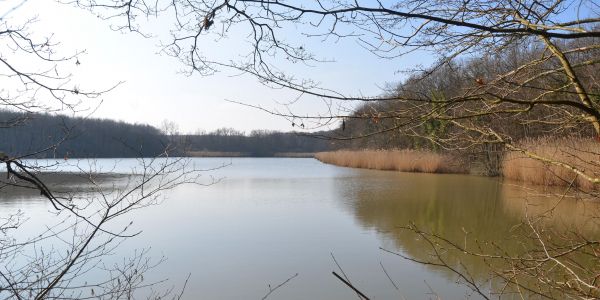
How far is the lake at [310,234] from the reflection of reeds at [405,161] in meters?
6.78

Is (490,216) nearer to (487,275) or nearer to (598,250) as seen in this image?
(487,275)

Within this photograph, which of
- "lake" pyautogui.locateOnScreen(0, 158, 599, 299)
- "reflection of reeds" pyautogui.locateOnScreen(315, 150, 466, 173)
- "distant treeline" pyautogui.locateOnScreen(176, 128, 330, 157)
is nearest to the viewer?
"lake" pyautogui.locateOnScreen(0, 158, 599, 299)

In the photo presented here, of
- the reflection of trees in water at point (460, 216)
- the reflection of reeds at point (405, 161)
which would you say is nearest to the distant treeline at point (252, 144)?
the reflection of reeds at point (405, 161)

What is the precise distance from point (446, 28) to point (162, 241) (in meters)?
4.42

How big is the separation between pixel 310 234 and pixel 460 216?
251 cm

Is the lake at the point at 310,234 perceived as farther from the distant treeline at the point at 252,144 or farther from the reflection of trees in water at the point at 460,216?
the distant treeline at the point at 252,144

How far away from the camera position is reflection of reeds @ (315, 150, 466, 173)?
56.1 feet

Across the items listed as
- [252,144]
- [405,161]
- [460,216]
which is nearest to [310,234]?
[460,216]

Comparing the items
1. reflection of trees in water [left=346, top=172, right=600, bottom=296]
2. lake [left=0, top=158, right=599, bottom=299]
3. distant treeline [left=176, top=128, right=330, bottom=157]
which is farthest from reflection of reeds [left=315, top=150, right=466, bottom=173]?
distant treeline [left=176, top=128, right=330, bottom=157]

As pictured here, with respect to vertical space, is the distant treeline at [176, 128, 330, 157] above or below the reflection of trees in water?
above

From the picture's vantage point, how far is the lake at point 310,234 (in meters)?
3.71

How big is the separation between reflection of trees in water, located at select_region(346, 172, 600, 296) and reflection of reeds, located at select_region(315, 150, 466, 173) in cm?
612

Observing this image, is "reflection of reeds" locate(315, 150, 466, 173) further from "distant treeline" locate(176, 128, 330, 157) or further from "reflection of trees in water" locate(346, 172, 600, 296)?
"distant treeline" locate(176, 128, 330, 157)

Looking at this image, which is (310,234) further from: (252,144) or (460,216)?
(252,144)
